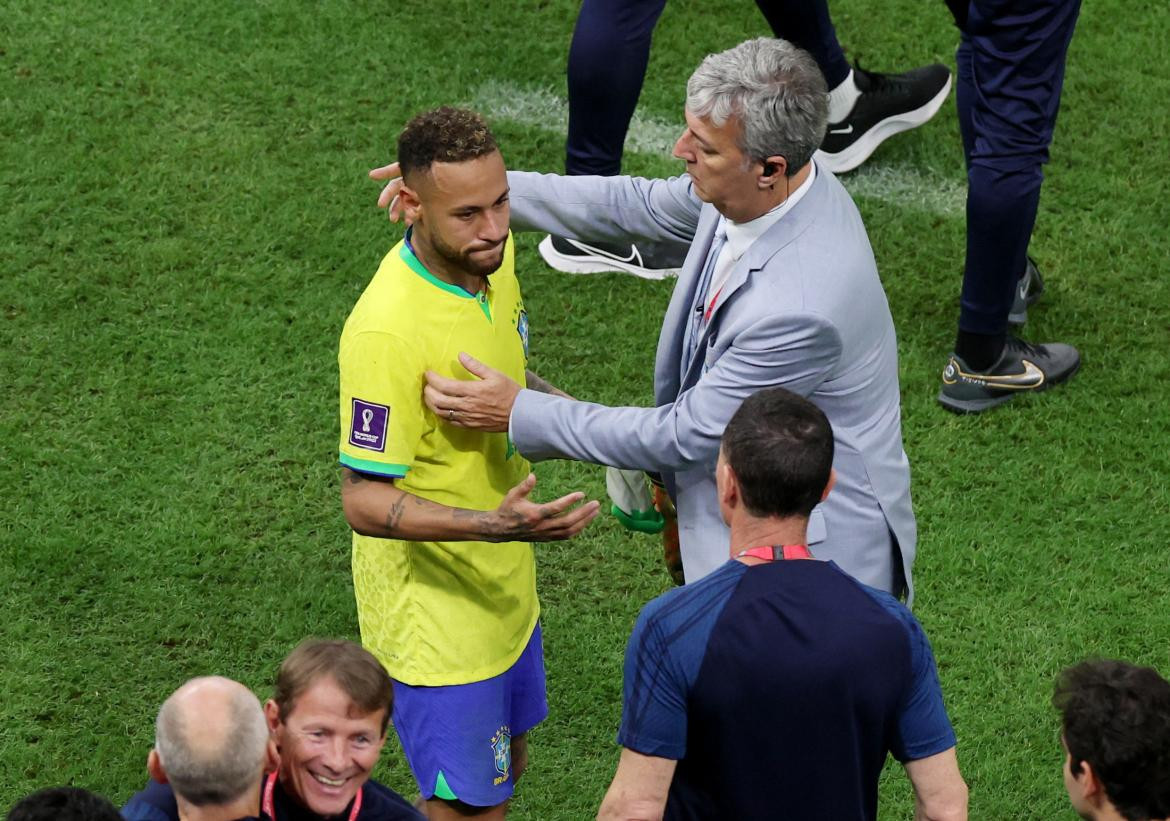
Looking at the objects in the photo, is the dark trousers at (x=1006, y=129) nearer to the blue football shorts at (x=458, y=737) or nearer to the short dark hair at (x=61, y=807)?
the blue football shorts at (x=458, y=737)

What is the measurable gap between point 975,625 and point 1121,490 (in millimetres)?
824

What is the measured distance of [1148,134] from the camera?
6496 mm

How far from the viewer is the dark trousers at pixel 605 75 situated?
17.7 feet

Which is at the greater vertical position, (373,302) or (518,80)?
(373,302)

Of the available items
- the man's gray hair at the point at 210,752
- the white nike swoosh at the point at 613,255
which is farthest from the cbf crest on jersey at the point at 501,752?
the white nike swoosh at the point at 613,255

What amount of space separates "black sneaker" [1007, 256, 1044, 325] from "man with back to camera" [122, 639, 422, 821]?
11.6ft

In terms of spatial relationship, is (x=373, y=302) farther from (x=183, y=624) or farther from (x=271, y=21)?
(x=271, y=21)

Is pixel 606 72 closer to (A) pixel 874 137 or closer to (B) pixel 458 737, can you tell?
(A) pixel 874 137

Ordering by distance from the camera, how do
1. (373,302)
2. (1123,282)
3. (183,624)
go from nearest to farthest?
1. (373,302)
2. (183,624)
3. (1123,282)

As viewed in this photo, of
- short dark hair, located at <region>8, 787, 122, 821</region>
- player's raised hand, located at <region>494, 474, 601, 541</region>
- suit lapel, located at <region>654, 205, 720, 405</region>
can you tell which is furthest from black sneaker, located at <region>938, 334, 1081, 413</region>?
short dark hair, located at <region>8, 787, 122, 821</region>

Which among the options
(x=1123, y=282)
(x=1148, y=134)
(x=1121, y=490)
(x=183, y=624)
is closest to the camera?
(x=183, y=624)

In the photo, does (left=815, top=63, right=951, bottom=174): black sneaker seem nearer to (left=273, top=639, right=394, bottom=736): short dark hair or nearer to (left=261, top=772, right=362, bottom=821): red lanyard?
(left=273, top=639, right=394, bottom=736): short dark hair

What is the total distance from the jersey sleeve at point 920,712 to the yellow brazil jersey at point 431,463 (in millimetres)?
1004

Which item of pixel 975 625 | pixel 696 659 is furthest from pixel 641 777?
pixel 975 625
